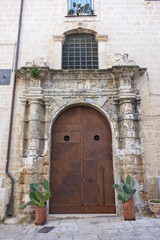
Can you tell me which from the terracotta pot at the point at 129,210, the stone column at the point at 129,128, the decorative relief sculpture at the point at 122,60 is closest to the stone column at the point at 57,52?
the decorative relief sculpture at the point at 122,60

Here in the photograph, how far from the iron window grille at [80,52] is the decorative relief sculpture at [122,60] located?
84 cm

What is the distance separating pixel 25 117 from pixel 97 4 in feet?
16.9

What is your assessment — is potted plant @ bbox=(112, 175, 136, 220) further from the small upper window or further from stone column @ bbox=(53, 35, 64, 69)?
the small upper window

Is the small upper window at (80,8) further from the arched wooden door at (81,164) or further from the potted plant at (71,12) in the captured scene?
the arched wooden door at (81,164)

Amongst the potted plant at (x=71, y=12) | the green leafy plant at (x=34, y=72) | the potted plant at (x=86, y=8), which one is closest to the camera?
the green leafy plant at (x=34, y=72)

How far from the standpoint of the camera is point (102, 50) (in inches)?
271

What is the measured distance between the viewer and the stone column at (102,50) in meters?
6.72

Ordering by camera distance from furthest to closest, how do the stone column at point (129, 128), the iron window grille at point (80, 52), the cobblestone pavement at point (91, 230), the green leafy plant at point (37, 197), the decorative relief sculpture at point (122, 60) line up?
the iron window grille at point (80, 52) → the decorative relief sculpture at point (122, 60) → the stone column at point (129, 128) → the green leafy plant at point (37, 197) → the cobblestone pavement at point (91, 230)

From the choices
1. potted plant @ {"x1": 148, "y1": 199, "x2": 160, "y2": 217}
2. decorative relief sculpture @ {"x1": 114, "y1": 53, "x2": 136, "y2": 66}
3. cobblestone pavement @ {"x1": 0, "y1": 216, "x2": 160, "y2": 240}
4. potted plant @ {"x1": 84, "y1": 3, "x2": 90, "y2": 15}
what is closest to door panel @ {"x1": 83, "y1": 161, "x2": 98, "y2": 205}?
cobblestone pavement @ {"x1": 0, "y1": 216, "x2": 160, "y2": 240}

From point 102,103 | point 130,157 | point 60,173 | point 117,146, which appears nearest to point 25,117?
point 60,173

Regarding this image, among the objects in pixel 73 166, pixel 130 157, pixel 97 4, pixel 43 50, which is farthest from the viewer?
pixel 97 4

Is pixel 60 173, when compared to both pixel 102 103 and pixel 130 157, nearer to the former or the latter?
pixel 130 157

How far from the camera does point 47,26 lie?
721 cm

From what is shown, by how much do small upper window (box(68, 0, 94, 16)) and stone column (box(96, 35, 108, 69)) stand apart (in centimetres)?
127
